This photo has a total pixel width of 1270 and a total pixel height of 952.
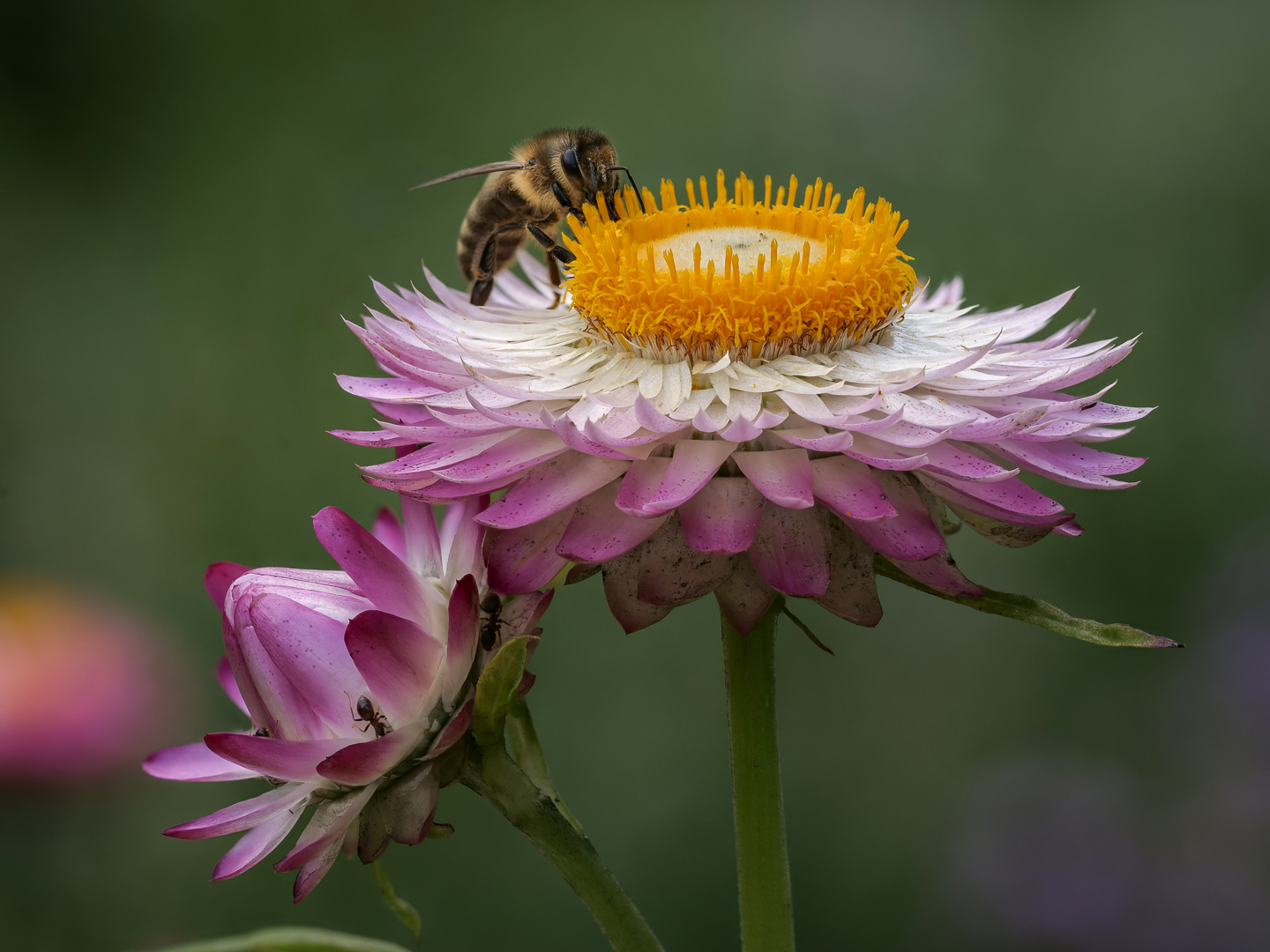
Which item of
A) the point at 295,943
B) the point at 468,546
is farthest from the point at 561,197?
the point at 295,943

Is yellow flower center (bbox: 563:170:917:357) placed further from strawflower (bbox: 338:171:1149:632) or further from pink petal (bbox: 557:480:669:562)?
pink petal (bbox: 557:480:669:562)

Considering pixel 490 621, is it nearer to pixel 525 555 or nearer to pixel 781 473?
pixel 525 555

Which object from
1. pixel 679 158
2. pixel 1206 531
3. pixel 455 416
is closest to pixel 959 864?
pixel 1206 531

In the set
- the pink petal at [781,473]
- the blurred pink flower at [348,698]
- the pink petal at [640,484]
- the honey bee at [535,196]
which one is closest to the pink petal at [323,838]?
the blurred pink flower at [348,698]

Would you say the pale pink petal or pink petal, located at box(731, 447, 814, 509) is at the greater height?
pink petal, located at box(731, 447, 814, 509)

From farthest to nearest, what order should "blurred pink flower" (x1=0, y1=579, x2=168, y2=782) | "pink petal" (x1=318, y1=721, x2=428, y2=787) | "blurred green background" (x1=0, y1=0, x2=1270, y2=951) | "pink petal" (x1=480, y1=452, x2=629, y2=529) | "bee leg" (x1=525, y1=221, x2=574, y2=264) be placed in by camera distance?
"blurred green background" (x1=0, y1=0, x2=1270, y2=951) → "blurred pink flower" (x1=0, y1=579, x2=168, y2=782) → "bee leg" (x1=525, y1=221, x2=574, y2=264) → "pink petal" (x1=480, y1=452, x2=629, y2=529) → "pink petal" (x1=318, y1=721, x2=428, y2=787)

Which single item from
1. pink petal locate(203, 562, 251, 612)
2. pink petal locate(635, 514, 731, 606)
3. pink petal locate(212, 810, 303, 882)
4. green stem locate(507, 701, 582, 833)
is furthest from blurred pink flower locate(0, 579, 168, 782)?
pink petal locate(635, 514, 731, 606)

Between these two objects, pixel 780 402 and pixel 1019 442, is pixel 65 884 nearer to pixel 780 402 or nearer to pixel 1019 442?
pixel 780 402
